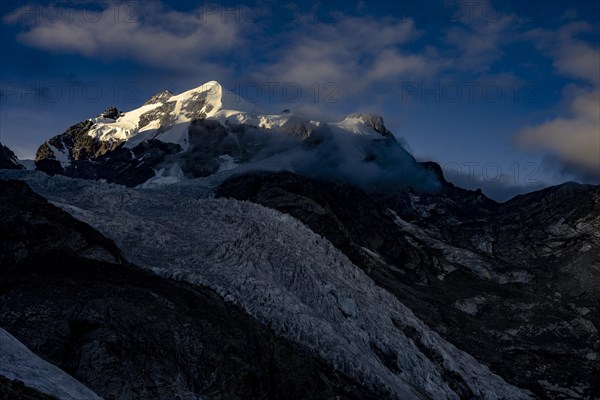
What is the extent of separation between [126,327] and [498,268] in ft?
414

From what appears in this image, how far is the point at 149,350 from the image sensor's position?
97.4 feet

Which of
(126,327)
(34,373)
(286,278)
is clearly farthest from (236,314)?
(34,373)

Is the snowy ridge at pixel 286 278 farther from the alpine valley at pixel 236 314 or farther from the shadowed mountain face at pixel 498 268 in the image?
the shadowed mountain face at pixel 498 268

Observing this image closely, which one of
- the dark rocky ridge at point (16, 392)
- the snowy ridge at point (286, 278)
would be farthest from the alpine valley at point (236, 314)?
the snowy ridge at point (286, 278)

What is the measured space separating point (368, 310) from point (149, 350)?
115 feet

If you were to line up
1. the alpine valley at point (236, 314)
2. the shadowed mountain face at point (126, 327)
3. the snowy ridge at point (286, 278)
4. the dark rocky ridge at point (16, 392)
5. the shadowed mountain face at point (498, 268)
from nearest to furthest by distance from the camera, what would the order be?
the dark rocky ridge at point (16, 392)
the shadowed mountain face at point (126, 327)
the alpine valley at point (236, 314)
the snowy ridge at point (286, 278)
the shadowed mountain face at point (498, 268)

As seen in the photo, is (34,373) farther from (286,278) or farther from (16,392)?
(286,278)

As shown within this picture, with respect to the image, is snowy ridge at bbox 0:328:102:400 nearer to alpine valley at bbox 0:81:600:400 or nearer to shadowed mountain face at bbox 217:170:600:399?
alpine valley at bbox 0:81:600:400

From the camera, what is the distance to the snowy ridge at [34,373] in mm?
18391

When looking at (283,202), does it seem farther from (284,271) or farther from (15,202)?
(15,202)

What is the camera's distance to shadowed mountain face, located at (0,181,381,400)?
92.6ft

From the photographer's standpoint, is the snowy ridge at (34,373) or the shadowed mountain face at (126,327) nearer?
the snowy ridge at (34,373)

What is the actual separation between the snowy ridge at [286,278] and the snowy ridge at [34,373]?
2285cm

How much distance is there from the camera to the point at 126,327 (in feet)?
99.1
